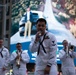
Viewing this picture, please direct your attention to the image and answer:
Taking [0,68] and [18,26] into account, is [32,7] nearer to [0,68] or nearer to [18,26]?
[18,26]

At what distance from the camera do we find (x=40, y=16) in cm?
2377

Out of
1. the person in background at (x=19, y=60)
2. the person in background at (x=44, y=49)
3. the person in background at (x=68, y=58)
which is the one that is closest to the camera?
the person in background at (x=44, y=49)

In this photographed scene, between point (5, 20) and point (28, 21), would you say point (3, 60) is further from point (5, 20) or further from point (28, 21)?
point (5, 20)

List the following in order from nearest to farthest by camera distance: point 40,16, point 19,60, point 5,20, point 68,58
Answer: point 68,58, point 19,60, point 40,16, point 5,20

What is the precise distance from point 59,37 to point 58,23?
107 centimetres

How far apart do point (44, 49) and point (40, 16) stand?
1779 cm

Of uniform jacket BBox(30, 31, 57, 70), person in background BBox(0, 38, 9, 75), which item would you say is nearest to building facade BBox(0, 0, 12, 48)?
person in background BBox(0, 38, 9, 75)

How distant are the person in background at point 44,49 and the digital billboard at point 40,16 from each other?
17.4 metres

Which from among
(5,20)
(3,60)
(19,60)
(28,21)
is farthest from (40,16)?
(3,60)

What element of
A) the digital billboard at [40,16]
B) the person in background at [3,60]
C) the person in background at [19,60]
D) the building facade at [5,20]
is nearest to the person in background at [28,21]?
the digital billboard at [40,16]

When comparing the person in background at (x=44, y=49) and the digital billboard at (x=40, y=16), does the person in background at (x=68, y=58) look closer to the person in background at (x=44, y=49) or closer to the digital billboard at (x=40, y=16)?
the person in background at (x=44, y=49)

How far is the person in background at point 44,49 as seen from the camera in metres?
5.91

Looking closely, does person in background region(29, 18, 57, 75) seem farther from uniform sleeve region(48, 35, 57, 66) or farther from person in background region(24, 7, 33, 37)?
person in background region(24, 7, 33, 37)

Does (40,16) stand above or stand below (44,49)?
below
